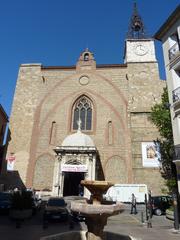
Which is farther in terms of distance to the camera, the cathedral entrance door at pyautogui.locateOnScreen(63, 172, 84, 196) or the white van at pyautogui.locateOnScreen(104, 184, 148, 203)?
the cathedral entrance door at pyautogui.locateOnScreen(63, 172, 84, 196)

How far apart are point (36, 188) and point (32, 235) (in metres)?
15.7

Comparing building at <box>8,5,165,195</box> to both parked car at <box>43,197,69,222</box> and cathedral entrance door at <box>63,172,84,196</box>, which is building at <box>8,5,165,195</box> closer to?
cathedral entrance door at <box>63,172,84,196</box>

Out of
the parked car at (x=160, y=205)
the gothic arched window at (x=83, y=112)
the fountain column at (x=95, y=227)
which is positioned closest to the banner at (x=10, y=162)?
the gothic arched window at (x=83, y=112)

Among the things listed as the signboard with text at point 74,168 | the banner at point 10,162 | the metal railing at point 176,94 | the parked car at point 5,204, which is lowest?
the parked car at point 5,204

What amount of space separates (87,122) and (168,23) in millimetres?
14703

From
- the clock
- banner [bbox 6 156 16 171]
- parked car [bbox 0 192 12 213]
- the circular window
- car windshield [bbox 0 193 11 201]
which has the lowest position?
parked car [bbox 0 192 12 213]

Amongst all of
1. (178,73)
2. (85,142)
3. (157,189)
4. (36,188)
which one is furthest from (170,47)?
(36,188)

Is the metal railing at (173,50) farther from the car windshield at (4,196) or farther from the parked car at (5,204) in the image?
the car windshield at (4,196)

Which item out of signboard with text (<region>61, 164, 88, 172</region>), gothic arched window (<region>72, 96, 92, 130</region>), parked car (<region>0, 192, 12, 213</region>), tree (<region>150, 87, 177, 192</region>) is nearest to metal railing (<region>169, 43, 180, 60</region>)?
tree (<region>150, 87, 177, 192</region>)

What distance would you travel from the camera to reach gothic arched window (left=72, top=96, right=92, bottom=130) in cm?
2706

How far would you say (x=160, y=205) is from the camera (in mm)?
16641

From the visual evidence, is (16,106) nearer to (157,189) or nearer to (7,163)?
→ (7,163)

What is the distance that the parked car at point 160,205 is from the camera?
53.4 ft

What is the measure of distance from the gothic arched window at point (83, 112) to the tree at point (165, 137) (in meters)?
8.55
